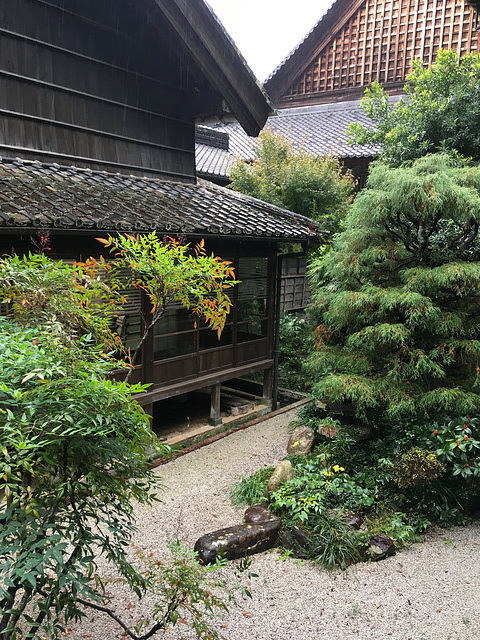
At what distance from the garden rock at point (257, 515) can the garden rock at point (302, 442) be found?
69.4 inches

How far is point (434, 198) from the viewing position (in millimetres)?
6094

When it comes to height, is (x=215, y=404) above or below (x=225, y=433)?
above

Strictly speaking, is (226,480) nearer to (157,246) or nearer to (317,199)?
(157,246)

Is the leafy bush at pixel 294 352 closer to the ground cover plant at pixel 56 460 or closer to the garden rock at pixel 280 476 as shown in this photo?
the garden rock at pixel 280 476

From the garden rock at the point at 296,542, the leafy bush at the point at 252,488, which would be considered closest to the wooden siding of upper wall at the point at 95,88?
the leafy bush at the point at 252,488

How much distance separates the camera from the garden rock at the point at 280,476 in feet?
21.8

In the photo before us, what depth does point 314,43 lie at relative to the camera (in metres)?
20.1

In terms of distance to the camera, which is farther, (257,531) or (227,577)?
(257,531)

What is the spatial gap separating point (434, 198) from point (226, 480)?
4.91m

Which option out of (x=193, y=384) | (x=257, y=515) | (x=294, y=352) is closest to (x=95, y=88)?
(x=193, y=384)

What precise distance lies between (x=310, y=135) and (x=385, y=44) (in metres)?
4.31

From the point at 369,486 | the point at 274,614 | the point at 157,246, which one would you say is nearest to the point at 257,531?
the point at 274,614

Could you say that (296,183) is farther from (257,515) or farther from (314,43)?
(257,515)

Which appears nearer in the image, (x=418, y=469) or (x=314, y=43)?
(x=418, y=469)
